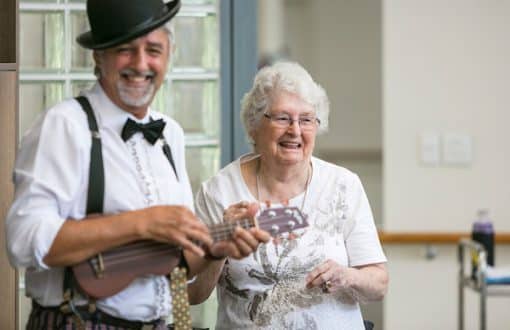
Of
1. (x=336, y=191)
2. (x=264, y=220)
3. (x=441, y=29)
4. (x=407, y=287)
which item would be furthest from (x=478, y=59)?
(x=264, y=220)

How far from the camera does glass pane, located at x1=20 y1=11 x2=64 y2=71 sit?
3.23 meters

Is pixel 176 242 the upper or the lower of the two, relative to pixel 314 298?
upper

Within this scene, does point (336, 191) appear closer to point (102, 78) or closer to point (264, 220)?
point (264, 220)

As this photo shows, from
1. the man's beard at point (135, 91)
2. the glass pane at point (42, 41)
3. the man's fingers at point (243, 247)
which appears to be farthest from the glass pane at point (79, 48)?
the man's fingers at point (243, 247)

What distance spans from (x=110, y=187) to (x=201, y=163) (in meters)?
1.54

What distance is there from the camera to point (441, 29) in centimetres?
553

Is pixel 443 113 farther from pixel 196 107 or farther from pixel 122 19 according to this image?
pixel 122 19

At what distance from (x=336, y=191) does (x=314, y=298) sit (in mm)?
282

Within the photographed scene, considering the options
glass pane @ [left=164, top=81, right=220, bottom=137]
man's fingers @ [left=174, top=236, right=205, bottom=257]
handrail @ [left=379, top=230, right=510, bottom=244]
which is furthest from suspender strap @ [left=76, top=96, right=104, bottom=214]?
handrail @ [left=379, top=230, right=510, bottom=244]

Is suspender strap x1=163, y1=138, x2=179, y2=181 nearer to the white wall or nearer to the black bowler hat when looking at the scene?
the black bowler hat

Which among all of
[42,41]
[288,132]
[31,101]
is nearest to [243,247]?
[288,132]

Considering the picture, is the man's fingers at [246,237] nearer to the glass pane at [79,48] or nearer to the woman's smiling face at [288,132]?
the woman's smiling face at [288,132]

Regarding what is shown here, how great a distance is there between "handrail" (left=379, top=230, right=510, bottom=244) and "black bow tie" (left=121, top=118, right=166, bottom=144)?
3555 mm

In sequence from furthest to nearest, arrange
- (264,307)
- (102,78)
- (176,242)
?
(264,307) → (102,78) → (176,242)
